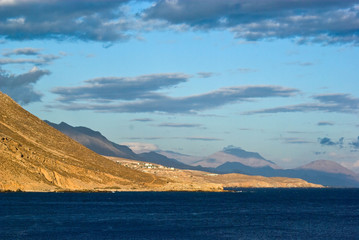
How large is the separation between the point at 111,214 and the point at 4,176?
76548mm

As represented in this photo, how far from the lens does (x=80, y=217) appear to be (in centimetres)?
11031

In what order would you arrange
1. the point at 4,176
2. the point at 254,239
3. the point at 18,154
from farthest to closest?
the point at 18,154
the point at 4,176
the point at 254,239

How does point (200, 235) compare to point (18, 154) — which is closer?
point (200, 235)

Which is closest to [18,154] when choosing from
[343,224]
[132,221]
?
[132,221]

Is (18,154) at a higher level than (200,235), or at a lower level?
higher

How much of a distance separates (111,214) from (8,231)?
1534 inches

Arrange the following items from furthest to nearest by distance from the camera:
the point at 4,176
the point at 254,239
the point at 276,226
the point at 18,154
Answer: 1. the point at 18,154
2. the point at 4,176
3. the point at 276,226
4. the point at 254,239

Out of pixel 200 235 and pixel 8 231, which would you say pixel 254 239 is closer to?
pixel 200 235

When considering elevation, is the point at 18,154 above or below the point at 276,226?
above

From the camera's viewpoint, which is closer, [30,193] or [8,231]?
[8,231]

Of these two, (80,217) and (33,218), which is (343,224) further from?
(33,218)

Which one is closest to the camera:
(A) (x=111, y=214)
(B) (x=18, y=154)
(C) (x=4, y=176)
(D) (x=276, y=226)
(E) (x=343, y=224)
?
(D) (x=276, y=226)

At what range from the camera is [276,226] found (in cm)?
10144

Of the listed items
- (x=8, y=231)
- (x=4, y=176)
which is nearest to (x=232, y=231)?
(x=8, y=231)
